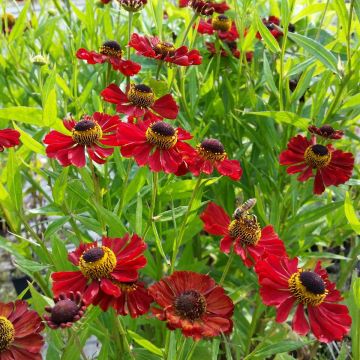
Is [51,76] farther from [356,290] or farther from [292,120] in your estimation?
[356,290]

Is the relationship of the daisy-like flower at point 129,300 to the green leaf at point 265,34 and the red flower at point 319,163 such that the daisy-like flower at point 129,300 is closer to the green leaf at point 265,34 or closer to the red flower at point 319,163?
the red flower at point 319,163

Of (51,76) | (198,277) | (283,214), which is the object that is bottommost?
(283,214)

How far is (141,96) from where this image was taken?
0.74 m

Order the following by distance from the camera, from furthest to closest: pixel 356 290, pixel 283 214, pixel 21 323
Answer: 1. pixel 283 214
2. pixel 356 290
3. pixel 21 323

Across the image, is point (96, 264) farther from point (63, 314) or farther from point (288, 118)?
point (288, 118)

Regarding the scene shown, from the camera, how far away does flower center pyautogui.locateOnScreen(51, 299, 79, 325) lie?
0.44 m

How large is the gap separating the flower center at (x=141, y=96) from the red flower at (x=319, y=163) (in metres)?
0.22

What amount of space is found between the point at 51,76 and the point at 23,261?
253 mm

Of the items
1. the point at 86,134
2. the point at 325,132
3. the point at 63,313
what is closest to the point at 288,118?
the point at 325,132

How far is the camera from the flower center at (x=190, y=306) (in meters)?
0.52

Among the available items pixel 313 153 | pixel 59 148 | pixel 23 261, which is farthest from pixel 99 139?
pixel 313 153

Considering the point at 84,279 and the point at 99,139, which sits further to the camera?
the point at 99,139

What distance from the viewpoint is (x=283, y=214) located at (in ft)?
3.04

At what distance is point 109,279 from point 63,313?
9 centimetres
